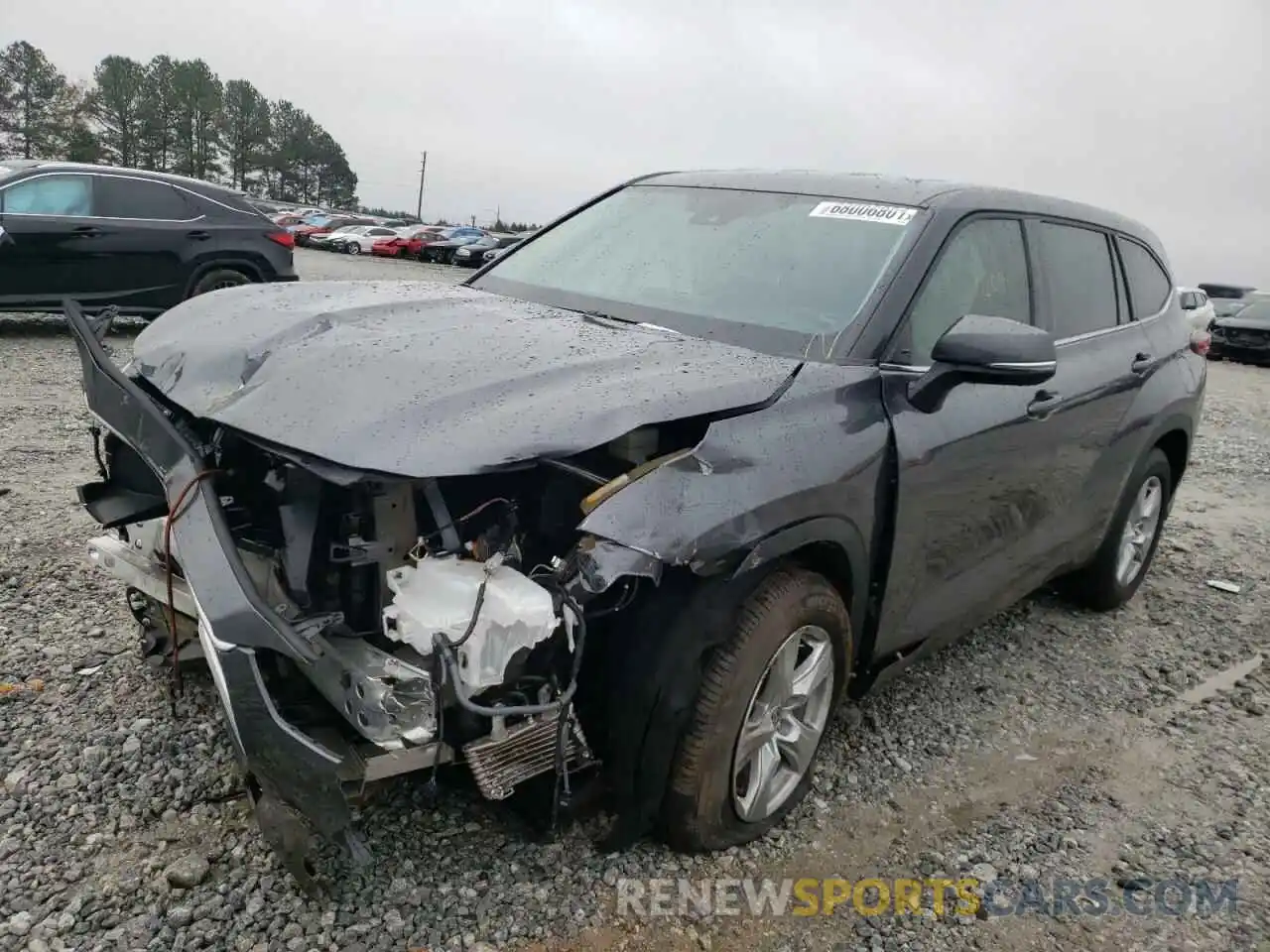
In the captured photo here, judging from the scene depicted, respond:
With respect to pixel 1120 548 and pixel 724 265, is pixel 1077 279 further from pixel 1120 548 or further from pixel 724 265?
pixel 724 265

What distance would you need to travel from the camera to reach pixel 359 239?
129 feet

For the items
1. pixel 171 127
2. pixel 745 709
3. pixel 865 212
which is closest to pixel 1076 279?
pixel 865 212

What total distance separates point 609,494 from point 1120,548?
3.32 m

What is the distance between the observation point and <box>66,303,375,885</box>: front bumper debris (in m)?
1.96

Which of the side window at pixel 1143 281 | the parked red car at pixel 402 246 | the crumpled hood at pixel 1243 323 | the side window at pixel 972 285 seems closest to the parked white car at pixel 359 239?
the parked red car at pixel 402 246

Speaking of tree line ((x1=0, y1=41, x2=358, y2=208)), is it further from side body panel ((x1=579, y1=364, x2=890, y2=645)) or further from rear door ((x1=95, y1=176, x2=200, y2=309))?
side body panel ((x1=579, y1=364, x2=890, y2=645))

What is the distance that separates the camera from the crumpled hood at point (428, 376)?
2131 mm

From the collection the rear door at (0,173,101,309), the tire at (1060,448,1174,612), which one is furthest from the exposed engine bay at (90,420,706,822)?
the rear door at (0,173,101,309)

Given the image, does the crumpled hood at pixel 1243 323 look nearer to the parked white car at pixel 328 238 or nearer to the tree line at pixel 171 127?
the parked white car at pixel 328 238

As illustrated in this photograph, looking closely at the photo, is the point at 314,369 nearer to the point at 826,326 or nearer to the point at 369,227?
the point at 826,326

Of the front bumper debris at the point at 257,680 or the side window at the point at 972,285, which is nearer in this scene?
the front bumper debris at the point at 257,680

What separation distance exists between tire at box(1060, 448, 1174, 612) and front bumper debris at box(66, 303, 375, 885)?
3.47 m

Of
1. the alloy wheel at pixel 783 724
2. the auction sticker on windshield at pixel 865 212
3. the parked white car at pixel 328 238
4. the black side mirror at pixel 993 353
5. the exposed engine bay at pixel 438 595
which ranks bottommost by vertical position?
the parked white car at pixel 328 238

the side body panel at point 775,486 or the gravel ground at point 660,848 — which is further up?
the side body panel at point 775,486
